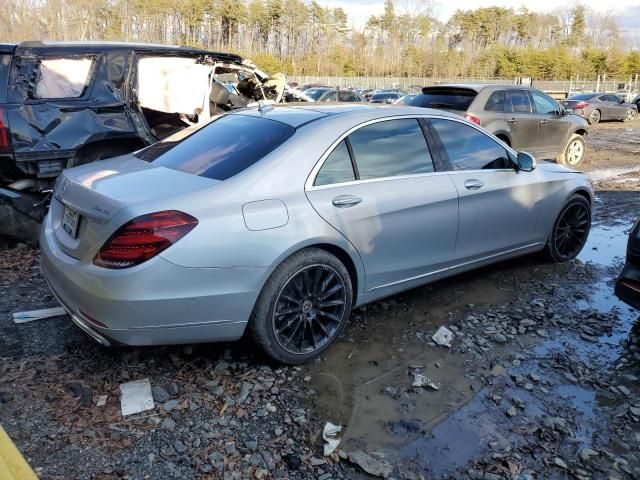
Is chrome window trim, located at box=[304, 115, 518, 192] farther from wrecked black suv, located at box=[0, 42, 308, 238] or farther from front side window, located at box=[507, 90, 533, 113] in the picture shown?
front side window, located at box=[507, 90, 533, 113]

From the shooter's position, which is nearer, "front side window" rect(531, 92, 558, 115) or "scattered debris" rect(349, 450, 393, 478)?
"scattered debris" rect(349, 450, 393, 478)

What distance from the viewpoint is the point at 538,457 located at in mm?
2650

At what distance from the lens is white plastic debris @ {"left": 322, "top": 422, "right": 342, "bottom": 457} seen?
265 centimetres

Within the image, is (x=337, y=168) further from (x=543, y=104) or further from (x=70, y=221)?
(x=543, y=104)

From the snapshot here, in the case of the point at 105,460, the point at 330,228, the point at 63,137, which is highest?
the point at 63,137

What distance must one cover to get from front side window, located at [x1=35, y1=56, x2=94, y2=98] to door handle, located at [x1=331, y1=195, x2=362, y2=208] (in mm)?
3298

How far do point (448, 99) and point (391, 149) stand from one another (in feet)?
20.8

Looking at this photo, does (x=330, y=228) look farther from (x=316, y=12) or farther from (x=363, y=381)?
(x=316, y=12)

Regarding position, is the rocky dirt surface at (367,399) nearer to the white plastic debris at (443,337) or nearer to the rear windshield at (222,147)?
the white plastic debris at (443,337)

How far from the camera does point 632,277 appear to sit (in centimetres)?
371

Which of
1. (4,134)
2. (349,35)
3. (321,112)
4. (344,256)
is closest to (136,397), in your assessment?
(344,256)

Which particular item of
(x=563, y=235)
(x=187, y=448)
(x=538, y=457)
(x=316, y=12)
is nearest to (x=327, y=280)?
(x=187, y=448)

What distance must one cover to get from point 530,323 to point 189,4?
74.8 meters

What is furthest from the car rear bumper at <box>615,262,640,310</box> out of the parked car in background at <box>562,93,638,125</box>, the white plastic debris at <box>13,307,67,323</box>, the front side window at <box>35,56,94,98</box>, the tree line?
the tree line
